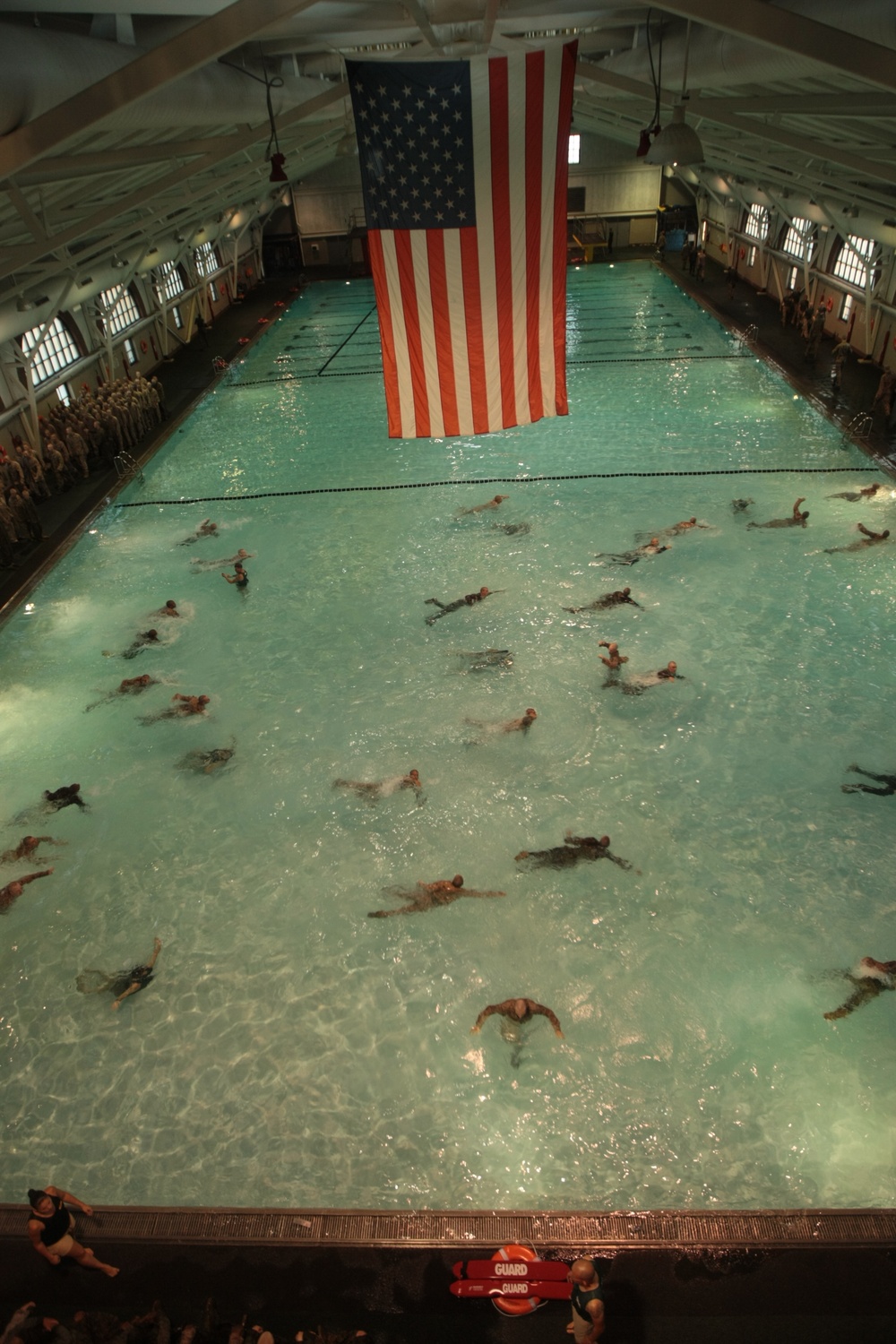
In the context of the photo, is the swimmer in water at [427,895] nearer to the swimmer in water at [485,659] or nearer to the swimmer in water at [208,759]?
the swimmer in water at [208,759]

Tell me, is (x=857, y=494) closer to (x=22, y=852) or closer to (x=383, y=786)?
(x=383, y=786)

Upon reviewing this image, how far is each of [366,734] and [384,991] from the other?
377 centimetres

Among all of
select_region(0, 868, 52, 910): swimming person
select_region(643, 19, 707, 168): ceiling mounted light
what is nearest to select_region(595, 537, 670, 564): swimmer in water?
select_region(643, 19, 707, 168): ceiling mounted light

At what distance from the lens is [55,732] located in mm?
10414

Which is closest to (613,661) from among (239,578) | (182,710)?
(182,710)

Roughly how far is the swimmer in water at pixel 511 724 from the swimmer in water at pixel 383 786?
122 centimetres

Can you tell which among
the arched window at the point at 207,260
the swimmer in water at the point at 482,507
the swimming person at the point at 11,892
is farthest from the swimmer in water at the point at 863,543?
the arched window at the point at 207,260

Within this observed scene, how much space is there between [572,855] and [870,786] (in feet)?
11.8

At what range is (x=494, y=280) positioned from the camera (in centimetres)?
690

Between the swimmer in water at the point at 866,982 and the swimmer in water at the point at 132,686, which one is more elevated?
the swimmer in water at the point at 132,686

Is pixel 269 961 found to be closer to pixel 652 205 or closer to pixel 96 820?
pixel 96 820

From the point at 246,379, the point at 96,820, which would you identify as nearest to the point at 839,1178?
the point at 96,820

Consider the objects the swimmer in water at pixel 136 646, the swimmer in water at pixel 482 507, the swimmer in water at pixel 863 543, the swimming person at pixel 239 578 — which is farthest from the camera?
the swimmer in water at pixel 482 507

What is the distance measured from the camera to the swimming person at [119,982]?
7.04 metres
